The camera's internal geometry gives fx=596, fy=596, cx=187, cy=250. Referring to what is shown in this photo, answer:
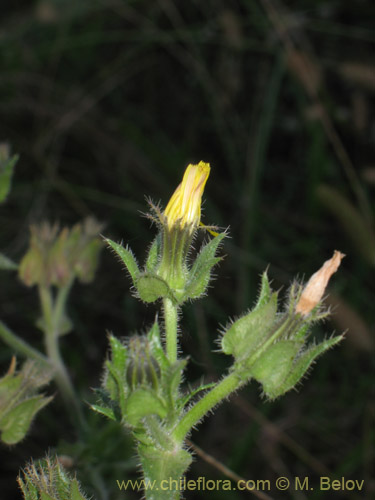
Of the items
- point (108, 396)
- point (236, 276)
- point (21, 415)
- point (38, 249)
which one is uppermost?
point (236, 276)

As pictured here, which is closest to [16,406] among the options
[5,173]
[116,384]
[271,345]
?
[116,384]

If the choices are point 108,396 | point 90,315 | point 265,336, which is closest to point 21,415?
point 108,396

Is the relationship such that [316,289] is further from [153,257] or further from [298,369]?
[153,257]

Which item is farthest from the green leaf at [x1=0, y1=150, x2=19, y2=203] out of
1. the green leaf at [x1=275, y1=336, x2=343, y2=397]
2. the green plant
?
the green leaf at [x1=275, y1=336, x2=343, y2=397]

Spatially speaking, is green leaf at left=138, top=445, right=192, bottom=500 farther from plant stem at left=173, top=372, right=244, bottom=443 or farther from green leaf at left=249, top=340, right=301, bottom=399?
green leaf at left=249, top=340, right=301, bottom=399

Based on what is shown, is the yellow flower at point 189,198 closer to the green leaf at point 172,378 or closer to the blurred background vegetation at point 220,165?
the green leaf at point 172,378

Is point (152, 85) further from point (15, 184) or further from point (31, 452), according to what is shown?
point (31, 452)
